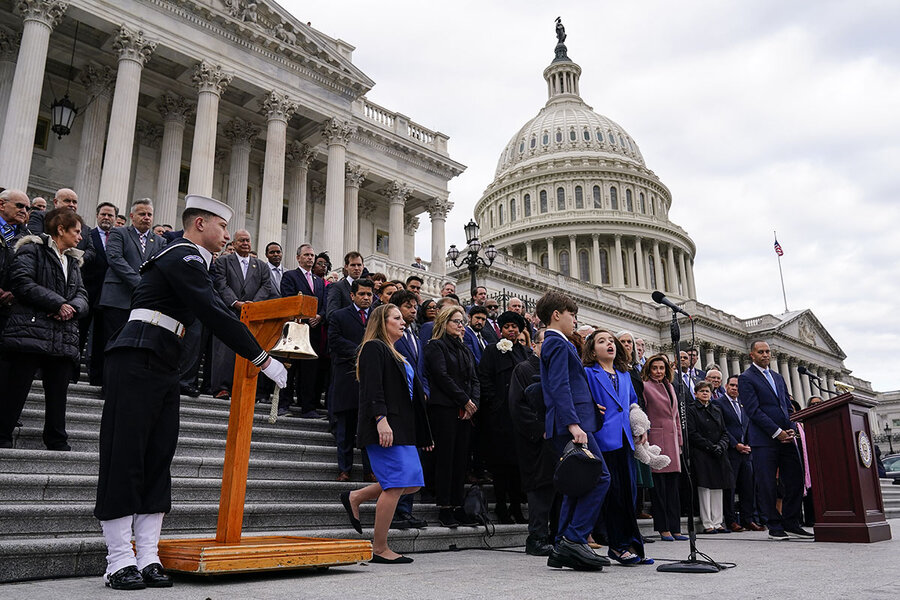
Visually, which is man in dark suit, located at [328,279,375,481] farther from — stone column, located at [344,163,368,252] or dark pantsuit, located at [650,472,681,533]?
stone column, located at [344,163,368,252]

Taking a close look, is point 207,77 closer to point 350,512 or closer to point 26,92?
point 26,92

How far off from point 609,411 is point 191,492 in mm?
4051

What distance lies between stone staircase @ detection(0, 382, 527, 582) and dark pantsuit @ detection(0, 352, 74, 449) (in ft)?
0.71

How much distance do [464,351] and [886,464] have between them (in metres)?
30.7

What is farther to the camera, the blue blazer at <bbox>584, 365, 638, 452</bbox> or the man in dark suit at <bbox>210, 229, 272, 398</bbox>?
the man in dark suit at <bbox>210, 229, 272, 398</bbox>

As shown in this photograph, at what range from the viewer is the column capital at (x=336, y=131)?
28125 mm

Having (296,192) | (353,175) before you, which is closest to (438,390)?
(296,192)

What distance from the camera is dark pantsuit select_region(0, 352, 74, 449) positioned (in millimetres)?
6492

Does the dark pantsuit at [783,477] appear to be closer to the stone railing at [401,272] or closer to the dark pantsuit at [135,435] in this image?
the dark pantsuit at [135,435]

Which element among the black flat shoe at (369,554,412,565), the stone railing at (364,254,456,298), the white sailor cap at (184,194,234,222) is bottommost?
the black flat shoe at (369,554,412,565)

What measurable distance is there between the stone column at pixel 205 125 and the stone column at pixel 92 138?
3081mm

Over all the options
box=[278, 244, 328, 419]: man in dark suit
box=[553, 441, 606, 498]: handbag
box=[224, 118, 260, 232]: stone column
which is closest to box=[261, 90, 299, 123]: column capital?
box=[224, 118, 260, 232]: stone column

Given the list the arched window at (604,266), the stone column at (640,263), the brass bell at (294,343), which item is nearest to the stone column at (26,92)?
the brass bell at (294,343)

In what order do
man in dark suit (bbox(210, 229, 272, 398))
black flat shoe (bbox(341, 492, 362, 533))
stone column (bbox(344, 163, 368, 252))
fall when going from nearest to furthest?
black flat shoe (bbox(341, 492, 362, 533))
man in dark suit (bbox(210, 229, 272, 398))
stone column (bbox(344, 163, 368, 252))
